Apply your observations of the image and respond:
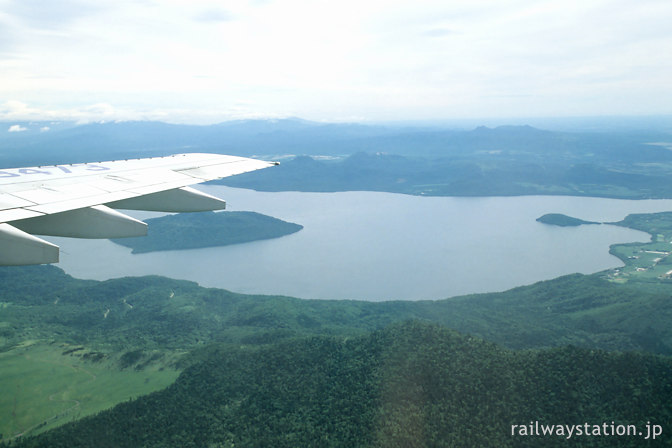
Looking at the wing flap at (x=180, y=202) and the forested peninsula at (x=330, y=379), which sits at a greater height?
the wing flap at (x=180, y=202)

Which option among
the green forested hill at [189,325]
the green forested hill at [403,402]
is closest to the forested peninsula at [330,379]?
the green forested hill at [403,402]

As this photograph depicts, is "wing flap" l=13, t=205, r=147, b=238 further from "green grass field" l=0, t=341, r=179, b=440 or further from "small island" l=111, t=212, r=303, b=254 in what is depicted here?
"small island" l=111, t=212, r=303, b=254

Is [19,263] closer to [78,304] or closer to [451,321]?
[451,321]

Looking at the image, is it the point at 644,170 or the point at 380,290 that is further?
the point at 644,170

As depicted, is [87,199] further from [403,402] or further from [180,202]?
[403,402]

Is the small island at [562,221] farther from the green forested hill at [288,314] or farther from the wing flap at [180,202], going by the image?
the wing flap at [180,202]

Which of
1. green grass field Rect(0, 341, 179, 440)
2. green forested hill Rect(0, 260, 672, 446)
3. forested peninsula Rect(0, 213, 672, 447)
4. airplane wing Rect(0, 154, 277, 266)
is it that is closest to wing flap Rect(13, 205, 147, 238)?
airplane wing Rect(0, 154, 277, 266)

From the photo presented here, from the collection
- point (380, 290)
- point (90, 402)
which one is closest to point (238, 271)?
point (380, 290)
